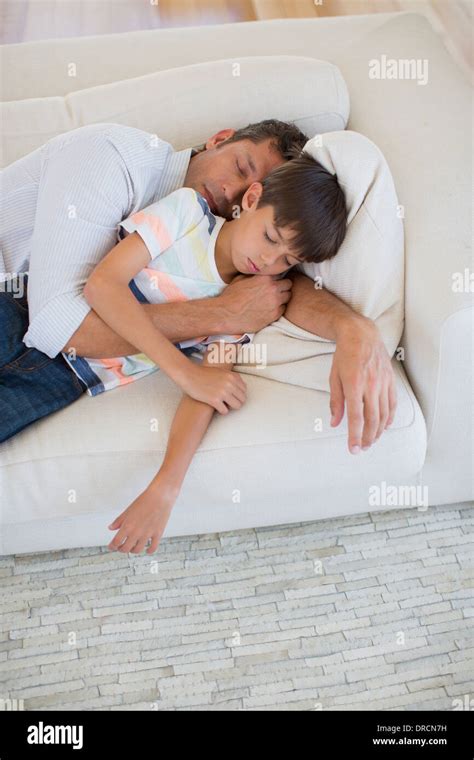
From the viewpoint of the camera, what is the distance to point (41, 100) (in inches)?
77.2

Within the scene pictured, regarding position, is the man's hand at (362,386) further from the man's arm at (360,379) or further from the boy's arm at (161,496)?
the boy's arm at (161,496)

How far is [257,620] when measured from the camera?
1.71 meters

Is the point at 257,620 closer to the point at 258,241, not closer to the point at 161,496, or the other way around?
the point at 161,496

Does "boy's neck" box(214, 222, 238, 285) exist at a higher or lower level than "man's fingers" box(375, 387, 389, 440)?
higher

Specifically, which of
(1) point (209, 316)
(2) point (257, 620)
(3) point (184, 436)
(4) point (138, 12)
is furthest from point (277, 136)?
(4) point (138, 12)

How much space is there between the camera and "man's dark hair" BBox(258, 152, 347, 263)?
5.10 feet

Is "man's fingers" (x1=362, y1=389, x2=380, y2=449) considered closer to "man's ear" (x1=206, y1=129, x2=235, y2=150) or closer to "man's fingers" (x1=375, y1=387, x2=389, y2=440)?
"man's fingers" (x1=375, y1=387, x2=389, y2=440)

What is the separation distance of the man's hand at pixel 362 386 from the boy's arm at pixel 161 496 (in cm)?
27

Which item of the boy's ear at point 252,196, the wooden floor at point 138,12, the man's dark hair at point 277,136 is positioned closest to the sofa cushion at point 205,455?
the boy's ear at point 252,196

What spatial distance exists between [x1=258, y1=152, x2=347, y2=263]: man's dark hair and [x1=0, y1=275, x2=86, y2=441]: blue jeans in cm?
52

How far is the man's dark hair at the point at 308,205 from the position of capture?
155cm

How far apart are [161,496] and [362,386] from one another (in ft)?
1.36

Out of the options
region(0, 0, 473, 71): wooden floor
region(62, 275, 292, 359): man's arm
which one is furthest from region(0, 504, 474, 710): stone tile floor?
region(0, 0, 473, 71): wooden floor
